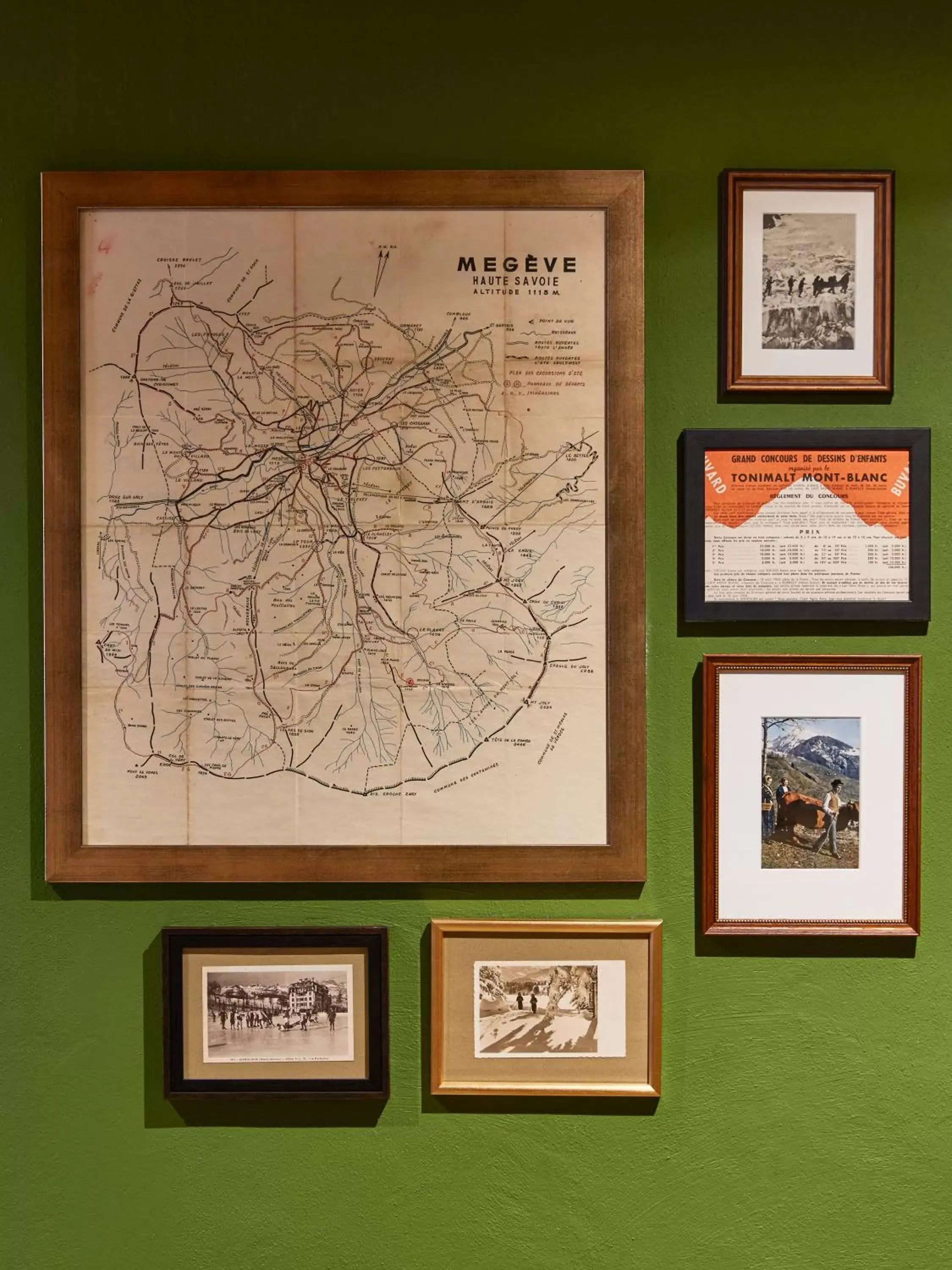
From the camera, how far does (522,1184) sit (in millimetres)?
1215

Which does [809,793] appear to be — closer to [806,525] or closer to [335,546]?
[806,525]

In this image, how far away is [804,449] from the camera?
120 cm

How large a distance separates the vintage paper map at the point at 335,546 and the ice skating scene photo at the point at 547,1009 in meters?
0.21

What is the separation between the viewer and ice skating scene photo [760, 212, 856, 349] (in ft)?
3.92

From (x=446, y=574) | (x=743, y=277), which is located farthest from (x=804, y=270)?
(x=446, y=574)

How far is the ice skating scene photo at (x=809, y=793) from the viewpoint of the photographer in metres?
1.21

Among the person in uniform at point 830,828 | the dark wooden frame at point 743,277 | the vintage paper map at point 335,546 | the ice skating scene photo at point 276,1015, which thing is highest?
the dark wooden frame at point 743,277

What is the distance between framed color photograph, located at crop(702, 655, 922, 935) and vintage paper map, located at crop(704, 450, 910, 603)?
0.12m

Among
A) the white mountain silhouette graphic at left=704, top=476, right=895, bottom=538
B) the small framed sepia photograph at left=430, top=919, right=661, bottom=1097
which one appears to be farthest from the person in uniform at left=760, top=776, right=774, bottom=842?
the white mountain silhouette graphic at left=704, top=476, right=895, bottom=538

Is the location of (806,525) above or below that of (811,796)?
above

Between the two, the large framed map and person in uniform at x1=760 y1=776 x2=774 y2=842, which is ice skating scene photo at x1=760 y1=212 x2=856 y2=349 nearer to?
the large framed map

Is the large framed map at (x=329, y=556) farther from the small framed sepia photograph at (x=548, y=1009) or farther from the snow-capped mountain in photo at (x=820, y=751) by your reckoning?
the snow-capped mountain in photo at (x=820, y=751)

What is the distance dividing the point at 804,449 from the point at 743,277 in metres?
0.29

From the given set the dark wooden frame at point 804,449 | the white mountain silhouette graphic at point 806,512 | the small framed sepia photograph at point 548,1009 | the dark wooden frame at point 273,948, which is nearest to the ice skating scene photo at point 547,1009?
the small framed sepia photograph at point 548,1009
